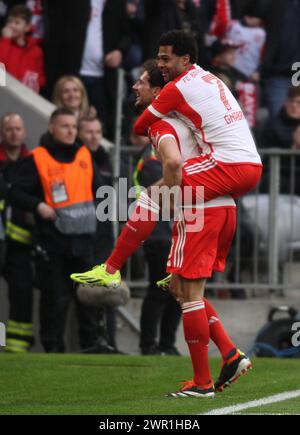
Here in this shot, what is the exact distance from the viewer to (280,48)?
16953 millimetres

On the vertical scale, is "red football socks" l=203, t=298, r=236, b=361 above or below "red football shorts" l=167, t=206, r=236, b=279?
below

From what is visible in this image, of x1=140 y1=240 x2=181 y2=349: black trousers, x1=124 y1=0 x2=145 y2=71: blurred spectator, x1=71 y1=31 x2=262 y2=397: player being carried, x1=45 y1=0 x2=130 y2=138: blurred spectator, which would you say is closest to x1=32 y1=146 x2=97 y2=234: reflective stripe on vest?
x1=140 y1=240 x2=181 y2=349: black trousers

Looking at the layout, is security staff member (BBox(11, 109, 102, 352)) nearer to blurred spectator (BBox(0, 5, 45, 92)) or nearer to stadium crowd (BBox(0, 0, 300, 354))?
stadium crowd (BBox(0, 0, 300, 354))

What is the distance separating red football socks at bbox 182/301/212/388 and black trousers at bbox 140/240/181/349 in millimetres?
4338

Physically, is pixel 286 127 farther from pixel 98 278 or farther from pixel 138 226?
pixel 98 278

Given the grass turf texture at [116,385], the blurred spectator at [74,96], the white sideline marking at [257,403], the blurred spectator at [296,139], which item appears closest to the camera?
the white sideline marking at [257,403]

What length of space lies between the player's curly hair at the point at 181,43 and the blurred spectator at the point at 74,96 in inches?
209

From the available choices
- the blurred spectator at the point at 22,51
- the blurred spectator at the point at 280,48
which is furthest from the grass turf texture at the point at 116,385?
the blurred spectator at the point at 280,48

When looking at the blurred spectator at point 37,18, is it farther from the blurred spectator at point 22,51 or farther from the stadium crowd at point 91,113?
the blurred spectator at point 22,51

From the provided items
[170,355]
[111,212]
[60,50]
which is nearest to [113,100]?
[60,50]

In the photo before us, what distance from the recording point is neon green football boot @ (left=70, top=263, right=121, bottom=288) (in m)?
9.36

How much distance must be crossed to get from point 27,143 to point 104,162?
116cm

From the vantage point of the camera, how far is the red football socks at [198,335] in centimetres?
911

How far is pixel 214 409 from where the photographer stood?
8305mm
